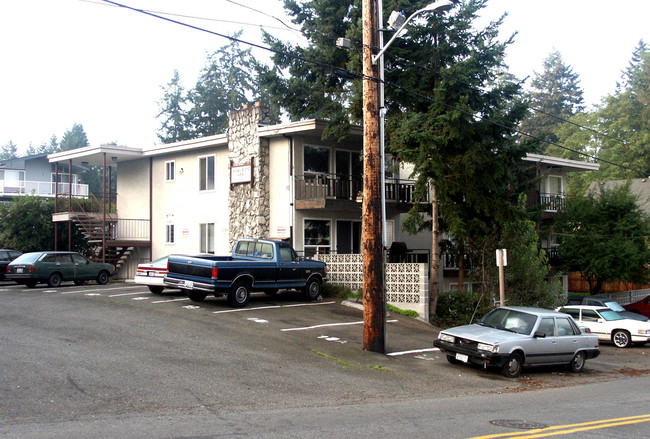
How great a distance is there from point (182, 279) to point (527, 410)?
1107 centimetres

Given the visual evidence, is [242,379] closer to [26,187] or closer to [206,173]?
[206,173]

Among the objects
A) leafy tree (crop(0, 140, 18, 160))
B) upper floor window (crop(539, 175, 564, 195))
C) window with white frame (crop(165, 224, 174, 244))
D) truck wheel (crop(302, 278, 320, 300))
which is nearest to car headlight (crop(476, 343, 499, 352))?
truck wheel (crop(302, 278, 320, 300))

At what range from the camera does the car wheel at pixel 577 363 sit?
14.7m

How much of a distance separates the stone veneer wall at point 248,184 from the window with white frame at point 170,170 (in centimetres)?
456

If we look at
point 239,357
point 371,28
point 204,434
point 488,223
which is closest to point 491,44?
point 488,223

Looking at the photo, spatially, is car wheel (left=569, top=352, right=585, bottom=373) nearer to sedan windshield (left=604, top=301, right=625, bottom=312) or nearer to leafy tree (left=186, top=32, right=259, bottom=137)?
sedan windshield (left=604, top=301, right=625, bottom=312)

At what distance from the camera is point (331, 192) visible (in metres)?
24.6

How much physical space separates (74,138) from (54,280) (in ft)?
302

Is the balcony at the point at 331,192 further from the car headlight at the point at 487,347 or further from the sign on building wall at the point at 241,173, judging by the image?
the car headlight at the point at 487,347

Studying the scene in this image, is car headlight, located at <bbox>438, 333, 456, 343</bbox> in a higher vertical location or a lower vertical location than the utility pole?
lower

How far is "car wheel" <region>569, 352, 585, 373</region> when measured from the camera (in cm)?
1470

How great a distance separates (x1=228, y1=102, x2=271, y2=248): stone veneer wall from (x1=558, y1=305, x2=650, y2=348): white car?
12.3 metres

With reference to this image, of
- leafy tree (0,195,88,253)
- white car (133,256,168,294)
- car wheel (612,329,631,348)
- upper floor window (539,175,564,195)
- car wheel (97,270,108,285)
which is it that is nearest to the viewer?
white car (133,256,168,294)

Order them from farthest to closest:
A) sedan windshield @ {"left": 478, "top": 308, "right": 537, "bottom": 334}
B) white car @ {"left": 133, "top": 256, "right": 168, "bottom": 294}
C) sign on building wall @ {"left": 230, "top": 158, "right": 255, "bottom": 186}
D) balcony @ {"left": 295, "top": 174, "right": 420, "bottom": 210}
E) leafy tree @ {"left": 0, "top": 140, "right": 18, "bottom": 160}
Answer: leafy tree @ {"left": 0, "top": 140, "right": 18, "bottom": 160}
sign on building wall @ {"left": 230, "top": 158, "right": 255, "bottom": 186}
balcony @ {"left": 295, "top": 174, "right": 420, "bottom": 210}
white car @ {"left": 133, "top": 256, "right": 168, "bottom": 294}
sedan windshield @ {"left": 478, "top": 308, "right": 537, "bottom": 334}
